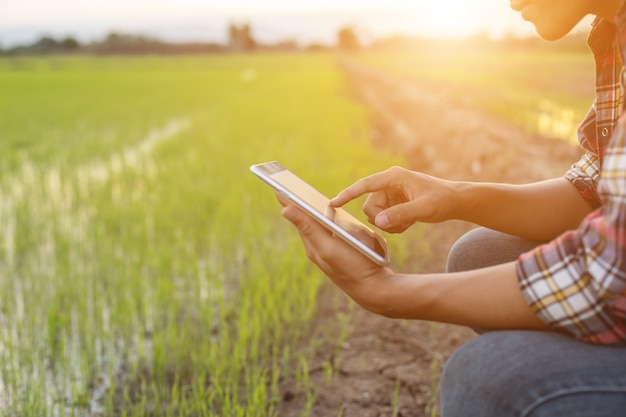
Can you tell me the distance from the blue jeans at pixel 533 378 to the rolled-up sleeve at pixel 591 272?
0.12 ft

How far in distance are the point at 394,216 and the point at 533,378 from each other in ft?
1.44

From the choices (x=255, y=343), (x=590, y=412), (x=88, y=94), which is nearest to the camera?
(x=590, y=412)

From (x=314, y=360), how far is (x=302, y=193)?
121 centimetres

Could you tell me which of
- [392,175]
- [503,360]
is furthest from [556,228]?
[503,360]

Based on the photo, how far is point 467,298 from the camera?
1017 millimetres

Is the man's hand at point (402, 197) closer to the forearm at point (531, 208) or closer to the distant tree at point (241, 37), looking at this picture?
the forearm at point (531, 208)

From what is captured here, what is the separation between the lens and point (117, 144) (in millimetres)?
7309

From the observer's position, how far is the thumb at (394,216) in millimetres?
1270

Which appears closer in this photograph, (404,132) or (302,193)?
(302,193)

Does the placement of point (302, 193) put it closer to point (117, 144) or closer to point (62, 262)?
point (62, 262)

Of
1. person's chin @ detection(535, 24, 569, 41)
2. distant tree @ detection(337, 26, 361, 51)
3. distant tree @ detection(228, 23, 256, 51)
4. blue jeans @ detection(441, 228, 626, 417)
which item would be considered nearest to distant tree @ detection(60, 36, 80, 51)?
distant tree @ detection(228, 23, 256, 51)

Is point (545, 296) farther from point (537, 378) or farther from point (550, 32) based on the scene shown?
point (550, 32)

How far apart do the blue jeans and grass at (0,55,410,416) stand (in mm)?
841

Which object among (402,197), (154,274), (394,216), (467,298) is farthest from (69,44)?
(467,298)
